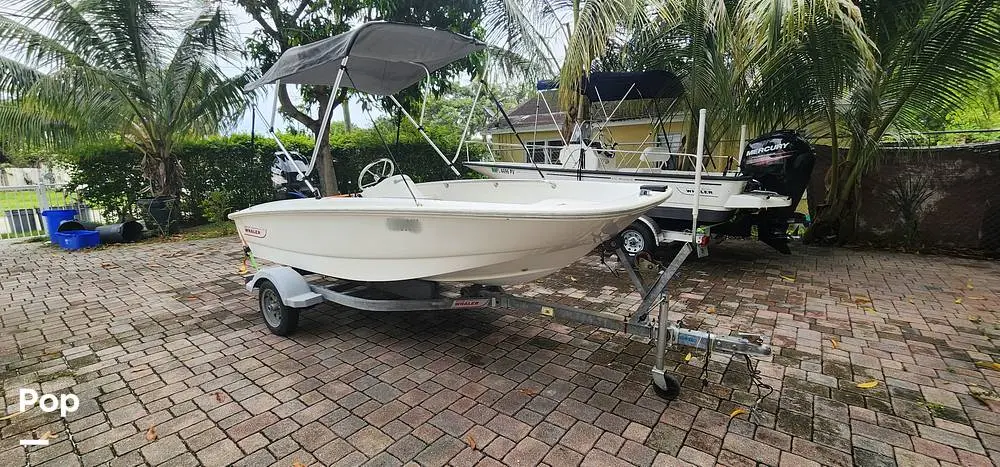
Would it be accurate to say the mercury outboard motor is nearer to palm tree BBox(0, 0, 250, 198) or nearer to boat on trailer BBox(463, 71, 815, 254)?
boat on trailer BBox(463, 71, 815, 254)

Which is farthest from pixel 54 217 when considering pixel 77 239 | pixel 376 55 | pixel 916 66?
pixel 916 66

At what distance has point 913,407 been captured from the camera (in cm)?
246

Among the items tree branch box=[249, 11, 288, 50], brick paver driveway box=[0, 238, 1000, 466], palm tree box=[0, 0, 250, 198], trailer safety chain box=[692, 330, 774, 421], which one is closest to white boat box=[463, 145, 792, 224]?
brick paver driveway box=[0, 238, 1000, 466]

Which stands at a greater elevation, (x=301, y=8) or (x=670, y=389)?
(x=301, y=8)

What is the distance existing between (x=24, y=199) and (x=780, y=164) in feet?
39.4

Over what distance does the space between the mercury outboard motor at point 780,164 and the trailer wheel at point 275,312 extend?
17.0ft

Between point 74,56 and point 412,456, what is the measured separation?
28.7 feet

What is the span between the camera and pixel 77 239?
7.11 meters

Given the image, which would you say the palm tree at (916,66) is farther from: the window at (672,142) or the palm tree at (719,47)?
the window at (672,142)

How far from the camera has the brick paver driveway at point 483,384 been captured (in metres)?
2.14

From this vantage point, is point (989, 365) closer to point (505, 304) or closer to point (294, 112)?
point (505, 304)

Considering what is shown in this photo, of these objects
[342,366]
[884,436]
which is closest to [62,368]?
[342,366]

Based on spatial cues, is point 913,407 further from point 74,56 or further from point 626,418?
point 74,56

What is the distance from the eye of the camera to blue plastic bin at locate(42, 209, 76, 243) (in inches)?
294
